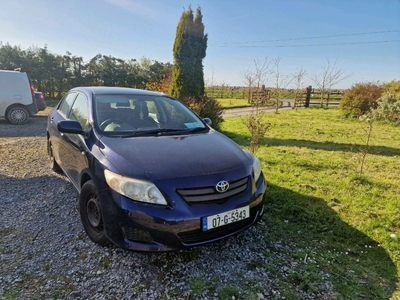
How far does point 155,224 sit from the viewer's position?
1927 mm

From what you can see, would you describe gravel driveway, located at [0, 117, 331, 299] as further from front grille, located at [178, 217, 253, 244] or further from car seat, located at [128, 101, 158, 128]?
car seat, located at [128, 101, 158, 128]

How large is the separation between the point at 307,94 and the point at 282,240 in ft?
66.0

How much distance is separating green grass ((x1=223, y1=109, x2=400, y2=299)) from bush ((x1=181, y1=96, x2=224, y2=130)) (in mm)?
2163

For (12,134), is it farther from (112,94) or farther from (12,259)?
(12,259)

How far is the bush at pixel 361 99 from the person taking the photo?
12.8 m

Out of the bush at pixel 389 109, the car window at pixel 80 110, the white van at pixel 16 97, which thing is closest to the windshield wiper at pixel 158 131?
the car window at pixel 80 110

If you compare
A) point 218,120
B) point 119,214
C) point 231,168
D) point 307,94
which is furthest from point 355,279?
point 307,94

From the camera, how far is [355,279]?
2.19 metres

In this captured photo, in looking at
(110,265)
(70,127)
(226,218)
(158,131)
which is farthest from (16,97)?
(226,218)

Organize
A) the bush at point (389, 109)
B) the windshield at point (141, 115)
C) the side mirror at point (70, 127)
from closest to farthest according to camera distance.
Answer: the side mirror at point (70, 127), the windshield at point (141, 115), the bush at point (389, 109)

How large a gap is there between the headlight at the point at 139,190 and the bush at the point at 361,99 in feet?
44.7

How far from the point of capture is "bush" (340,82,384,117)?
1276cm

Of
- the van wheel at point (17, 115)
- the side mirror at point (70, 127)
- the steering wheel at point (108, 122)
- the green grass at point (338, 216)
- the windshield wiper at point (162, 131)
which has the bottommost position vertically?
the green grass at point (338, 216)

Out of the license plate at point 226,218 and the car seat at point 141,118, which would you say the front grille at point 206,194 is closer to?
the license plate at point 226,218
